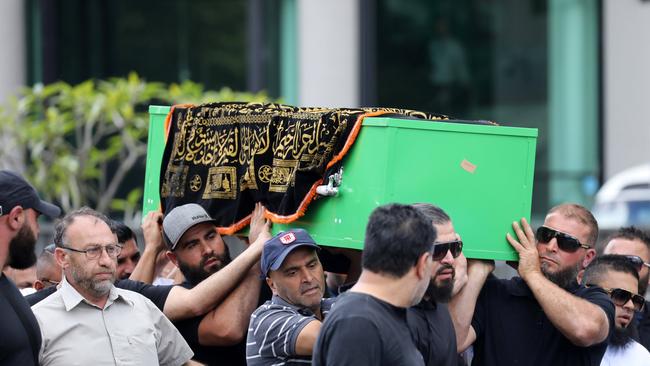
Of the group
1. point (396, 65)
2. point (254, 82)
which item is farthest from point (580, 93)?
point (254, 82)

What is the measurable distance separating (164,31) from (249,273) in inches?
575

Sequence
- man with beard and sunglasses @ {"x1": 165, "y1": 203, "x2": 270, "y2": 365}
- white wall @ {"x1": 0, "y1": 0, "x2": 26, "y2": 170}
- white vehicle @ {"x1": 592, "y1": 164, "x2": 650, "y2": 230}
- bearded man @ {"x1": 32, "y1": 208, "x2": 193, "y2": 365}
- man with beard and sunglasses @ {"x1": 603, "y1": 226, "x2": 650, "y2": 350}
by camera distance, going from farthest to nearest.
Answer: white wall @ {"x1": 0, "y1": 0, "x2": 26, "y2": 170} < white vehicle @ {"x1": 592, "y1": 164, "x2": 650, "y2": 230} < man with beard and sunglasses @ {"x1": 603, "y1": 226, "x2": 650, "y2": 350} < man with beard and sunglasses @ {"x1": 165, "y1": 203, "x2": 270, "y2": 365} < bearded man @ {"x1": 32, "y1": 208, "x2": 193, "y2": 365}

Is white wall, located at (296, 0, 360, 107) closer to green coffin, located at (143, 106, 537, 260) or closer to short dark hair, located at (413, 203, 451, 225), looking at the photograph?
green coffin, located at (143, 106, 537, 260)

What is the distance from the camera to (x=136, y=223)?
15.5 meters

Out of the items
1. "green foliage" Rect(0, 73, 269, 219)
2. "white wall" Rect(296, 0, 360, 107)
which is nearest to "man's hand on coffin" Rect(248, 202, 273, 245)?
"green foliage" Rect(0, 73, 269, 219)

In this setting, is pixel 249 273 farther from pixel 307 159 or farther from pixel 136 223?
pixel 136 223

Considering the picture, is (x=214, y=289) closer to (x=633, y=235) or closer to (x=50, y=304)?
(x=50, y=304)

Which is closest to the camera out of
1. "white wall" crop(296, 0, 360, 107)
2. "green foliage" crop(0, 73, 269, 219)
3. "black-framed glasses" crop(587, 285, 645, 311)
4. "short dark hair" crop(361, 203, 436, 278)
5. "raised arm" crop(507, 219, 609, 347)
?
"short dark hair" crop(361, 203, 436, 278)

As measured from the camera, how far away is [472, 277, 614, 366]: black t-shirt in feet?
20.3

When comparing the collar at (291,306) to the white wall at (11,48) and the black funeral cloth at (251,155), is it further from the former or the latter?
the white wall at (11,48)

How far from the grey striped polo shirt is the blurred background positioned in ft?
31.0

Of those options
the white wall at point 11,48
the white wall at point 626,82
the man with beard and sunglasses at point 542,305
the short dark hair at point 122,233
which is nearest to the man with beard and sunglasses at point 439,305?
the man with beard and sunglasses at point 542,305

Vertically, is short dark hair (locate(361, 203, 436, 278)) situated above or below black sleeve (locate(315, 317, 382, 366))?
above

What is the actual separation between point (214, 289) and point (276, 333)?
69 centimetres
